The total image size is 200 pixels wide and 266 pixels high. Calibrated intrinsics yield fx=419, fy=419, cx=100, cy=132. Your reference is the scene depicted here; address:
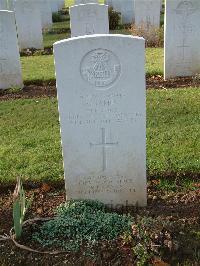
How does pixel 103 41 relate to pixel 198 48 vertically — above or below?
above

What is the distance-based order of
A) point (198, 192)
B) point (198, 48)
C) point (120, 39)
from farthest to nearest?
1. point (198, 48)
2. point (198, 192)
3. point (120, 39)

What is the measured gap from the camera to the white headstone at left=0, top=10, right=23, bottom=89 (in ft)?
26.5

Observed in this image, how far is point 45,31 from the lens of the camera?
52.0 feet

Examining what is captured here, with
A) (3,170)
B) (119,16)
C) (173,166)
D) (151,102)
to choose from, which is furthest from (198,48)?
(119,16)

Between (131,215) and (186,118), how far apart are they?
2.55m

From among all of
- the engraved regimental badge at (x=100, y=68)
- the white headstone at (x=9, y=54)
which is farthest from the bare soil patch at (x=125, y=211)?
the white headstone at (x=9, y=54)

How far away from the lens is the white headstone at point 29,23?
12.2 metres

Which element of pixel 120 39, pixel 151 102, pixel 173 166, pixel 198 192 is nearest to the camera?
pixel 120 39

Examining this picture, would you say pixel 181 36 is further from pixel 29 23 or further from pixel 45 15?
pixel 45 15

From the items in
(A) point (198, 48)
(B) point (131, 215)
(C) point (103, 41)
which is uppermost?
(C) point (103, 41)

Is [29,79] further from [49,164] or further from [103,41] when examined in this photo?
[103,41]

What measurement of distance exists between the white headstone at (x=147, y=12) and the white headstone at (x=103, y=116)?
972cm

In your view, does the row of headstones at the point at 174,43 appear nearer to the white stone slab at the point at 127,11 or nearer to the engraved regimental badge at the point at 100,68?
the engraved regimental badge at the point at 100,68

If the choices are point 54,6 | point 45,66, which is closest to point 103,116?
point 45,66
